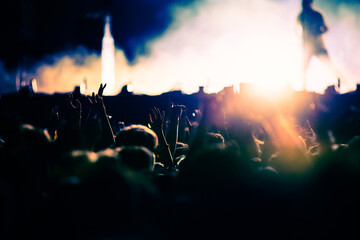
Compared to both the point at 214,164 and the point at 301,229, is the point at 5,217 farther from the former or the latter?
the point at 301,229

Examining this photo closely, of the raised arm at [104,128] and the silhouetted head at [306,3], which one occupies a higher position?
the silhouetted head at [306,3]

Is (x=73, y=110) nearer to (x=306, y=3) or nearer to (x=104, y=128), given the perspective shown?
(x=104, y=128)

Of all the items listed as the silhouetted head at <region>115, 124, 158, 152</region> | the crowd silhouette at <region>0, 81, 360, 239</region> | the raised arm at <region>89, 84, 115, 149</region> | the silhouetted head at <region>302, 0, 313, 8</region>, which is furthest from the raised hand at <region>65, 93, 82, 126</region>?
the silhouetted head at <region>302, 0, 313, 8</region>

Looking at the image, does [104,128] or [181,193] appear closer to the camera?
[181,193]

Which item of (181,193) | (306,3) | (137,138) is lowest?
(181,193)

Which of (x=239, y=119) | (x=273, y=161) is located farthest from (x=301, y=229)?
(x=239, y=119)

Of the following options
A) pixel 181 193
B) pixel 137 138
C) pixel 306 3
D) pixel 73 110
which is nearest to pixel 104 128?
pixel 73 110

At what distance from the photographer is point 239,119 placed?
86.8 inches

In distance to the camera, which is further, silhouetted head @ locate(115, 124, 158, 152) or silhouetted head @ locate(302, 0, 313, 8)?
silhouetted head @ locate(302, 0, 313, 8)

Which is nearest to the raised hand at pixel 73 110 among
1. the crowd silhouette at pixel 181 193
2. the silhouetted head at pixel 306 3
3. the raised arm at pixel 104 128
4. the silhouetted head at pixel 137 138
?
the raised arm at pixel 104 128

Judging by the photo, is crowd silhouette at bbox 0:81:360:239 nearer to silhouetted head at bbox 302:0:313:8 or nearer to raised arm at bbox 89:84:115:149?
raised arm at bbox 89:84:115:149

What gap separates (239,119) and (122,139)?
1128 millimetres

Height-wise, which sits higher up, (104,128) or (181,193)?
(104,128)

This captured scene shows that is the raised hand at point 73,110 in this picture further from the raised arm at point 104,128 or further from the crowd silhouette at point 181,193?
the crowd silhouette at point 181,193
